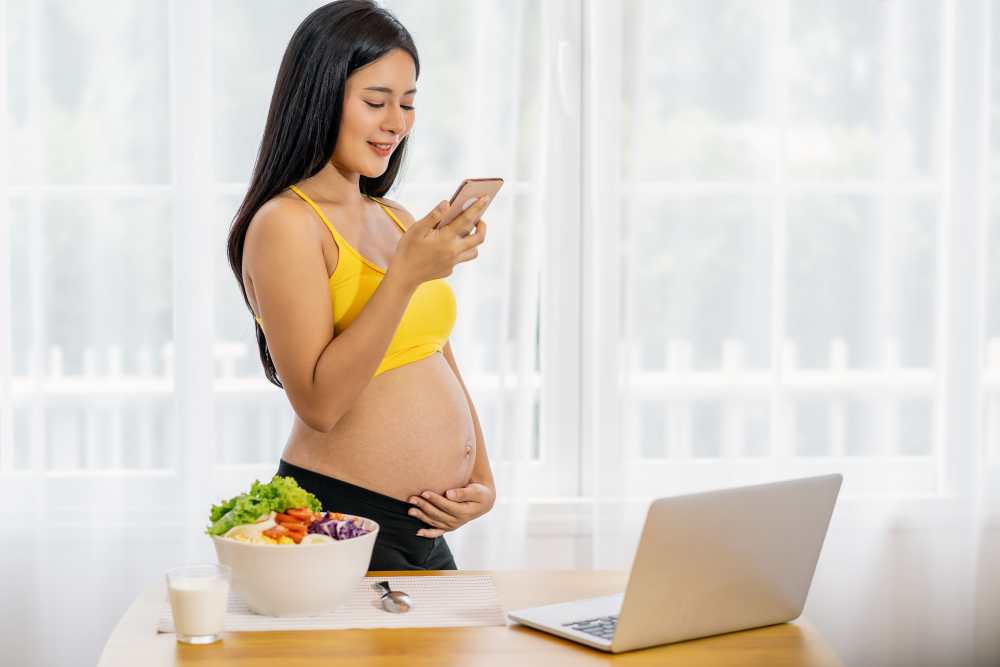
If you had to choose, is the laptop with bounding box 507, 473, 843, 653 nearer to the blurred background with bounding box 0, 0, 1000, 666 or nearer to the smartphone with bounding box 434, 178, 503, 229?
the smartphone with bounding box 434, 178, 503, 229

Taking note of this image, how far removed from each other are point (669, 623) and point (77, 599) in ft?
6.22

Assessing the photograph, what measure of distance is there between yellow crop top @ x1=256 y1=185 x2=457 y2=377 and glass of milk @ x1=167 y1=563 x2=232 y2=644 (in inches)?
20.2

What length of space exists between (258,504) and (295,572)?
10 cm

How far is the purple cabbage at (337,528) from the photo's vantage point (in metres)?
1.33

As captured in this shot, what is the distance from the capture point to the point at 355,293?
1.73 metres

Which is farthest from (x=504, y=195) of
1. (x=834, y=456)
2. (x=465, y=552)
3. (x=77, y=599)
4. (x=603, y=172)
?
(x=77, y=599)

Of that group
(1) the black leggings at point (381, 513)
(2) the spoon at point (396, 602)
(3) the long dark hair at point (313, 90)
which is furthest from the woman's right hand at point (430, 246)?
(2) the spoon at point (396, 602)

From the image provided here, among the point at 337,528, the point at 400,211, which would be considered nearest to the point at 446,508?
the point at 337,528

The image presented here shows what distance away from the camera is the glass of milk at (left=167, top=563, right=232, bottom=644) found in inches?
48.9

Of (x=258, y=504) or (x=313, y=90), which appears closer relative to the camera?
(x=258, y=504)

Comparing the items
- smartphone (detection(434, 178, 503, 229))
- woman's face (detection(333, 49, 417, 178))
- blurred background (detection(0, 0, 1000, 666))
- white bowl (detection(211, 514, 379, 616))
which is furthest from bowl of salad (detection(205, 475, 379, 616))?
blurred background (detection(0, 0, 1000, 666))

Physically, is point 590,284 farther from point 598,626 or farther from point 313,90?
point 598,626

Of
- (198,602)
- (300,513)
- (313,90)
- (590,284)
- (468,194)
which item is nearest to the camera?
(198,602)

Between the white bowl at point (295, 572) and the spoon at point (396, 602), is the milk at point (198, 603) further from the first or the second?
the spoon at point (396, 602)
